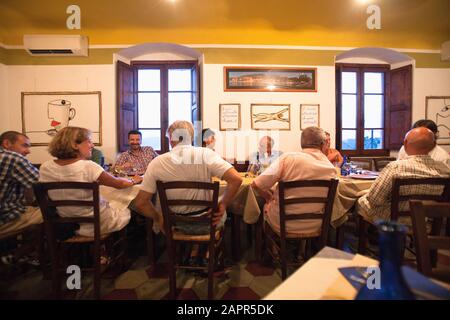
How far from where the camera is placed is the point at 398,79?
445 centimetres

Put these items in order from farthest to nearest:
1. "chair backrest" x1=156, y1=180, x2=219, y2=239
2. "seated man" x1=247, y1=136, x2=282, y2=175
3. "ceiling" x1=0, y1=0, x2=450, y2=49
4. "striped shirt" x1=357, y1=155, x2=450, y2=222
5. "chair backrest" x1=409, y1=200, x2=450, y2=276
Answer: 1. "ceiling" x1=0, y1=0, x2=450, y2=49
2. "seated man" x1=247, y1=136, x2=282, y2=175
3. "striped shirt" x1=357, y1=155, x2=450, y2=222
4. "chair backrest" x1=156, y1=180, x2=219, y2=239
5. "chair backrest" x1=409, y1=200, x2=450, y2=276

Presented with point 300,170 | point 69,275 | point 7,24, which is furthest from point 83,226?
point 7,24

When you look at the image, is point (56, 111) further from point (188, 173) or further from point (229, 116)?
point (188, 173)

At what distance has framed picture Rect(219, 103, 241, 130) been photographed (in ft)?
13.3

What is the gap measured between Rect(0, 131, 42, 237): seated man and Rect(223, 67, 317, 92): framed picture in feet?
9.44

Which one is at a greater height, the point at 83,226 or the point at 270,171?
the point at 270,171

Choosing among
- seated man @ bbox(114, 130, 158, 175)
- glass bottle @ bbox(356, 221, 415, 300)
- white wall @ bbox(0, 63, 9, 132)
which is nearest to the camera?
glass bottle @ bbox(356, 221, 415, 300)

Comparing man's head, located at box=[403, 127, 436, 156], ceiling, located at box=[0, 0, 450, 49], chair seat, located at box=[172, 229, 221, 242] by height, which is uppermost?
ceiling, located at box=[0, 0, 450, 49]

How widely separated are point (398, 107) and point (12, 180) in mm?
5505

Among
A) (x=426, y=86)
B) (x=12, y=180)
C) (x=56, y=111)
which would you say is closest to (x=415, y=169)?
(x=12, y=180)

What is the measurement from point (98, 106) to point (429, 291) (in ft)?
14.5

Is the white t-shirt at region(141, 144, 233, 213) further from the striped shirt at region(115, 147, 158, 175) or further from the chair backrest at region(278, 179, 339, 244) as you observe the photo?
the striped shirt at region(115, 147, 158, 175)

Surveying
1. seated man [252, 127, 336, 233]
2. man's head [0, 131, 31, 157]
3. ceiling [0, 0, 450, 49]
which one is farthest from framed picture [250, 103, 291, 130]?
man's head [0, 131, 31, 157]

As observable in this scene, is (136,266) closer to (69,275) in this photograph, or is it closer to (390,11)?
(69,275)
